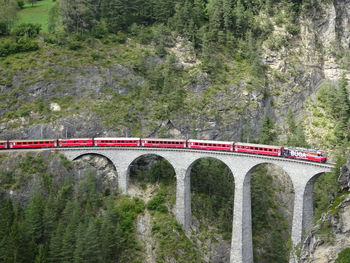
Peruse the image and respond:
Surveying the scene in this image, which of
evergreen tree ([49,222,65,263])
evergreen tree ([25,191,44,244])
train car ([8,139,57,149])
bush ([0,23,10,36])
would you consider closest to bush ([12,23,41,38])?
bush ([0,23,10,36])

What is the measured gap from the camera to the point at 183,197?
6506 cm

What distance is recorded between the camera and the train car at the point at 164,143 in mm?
64938

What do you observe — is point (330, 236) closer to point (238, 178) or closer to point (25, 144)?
point (238, 178)

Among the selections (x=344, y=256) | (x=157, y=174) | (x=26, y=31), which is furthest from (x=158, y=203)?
(x=26, y=31)

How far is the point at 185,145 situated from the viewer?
64.9 metres

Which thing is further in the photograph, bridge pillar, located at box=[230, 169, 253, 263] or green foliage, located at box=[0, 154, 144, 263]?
bridge pillar, located at box=[230, 169, 253, 263]

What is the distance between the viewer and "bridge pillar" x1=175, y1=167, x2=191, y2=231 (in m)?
64.7

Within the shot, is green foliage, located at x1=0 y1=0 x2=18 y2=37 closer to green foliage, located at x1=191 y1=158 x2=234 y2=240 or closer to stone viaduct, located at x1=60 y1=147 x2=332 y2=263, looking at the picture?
stone viaduct, located at x1=60 y1=147 x2=332 y2=263

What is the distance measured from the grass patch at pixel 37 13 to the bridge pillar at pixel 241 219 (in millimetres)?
67629

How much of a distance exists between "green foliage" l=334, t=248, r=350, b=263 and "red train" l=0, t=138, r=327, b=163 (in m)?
19.1

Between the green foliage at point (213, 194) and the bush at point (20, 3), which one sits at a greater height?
the bush at point (20, 3)

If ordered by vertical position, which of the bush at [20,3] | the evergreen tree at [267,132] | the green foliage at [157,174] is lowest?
the green foliage at [157,174]

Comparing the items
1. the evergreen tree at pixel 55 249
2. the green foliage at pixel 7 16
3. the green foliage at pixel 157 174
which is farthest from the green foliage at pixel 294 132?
the green foliage at pixel 7 16

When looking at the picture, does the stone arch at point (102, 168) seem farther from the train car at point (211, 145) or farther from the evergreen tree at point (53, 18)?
the evergreen tree at point (53, 18)
